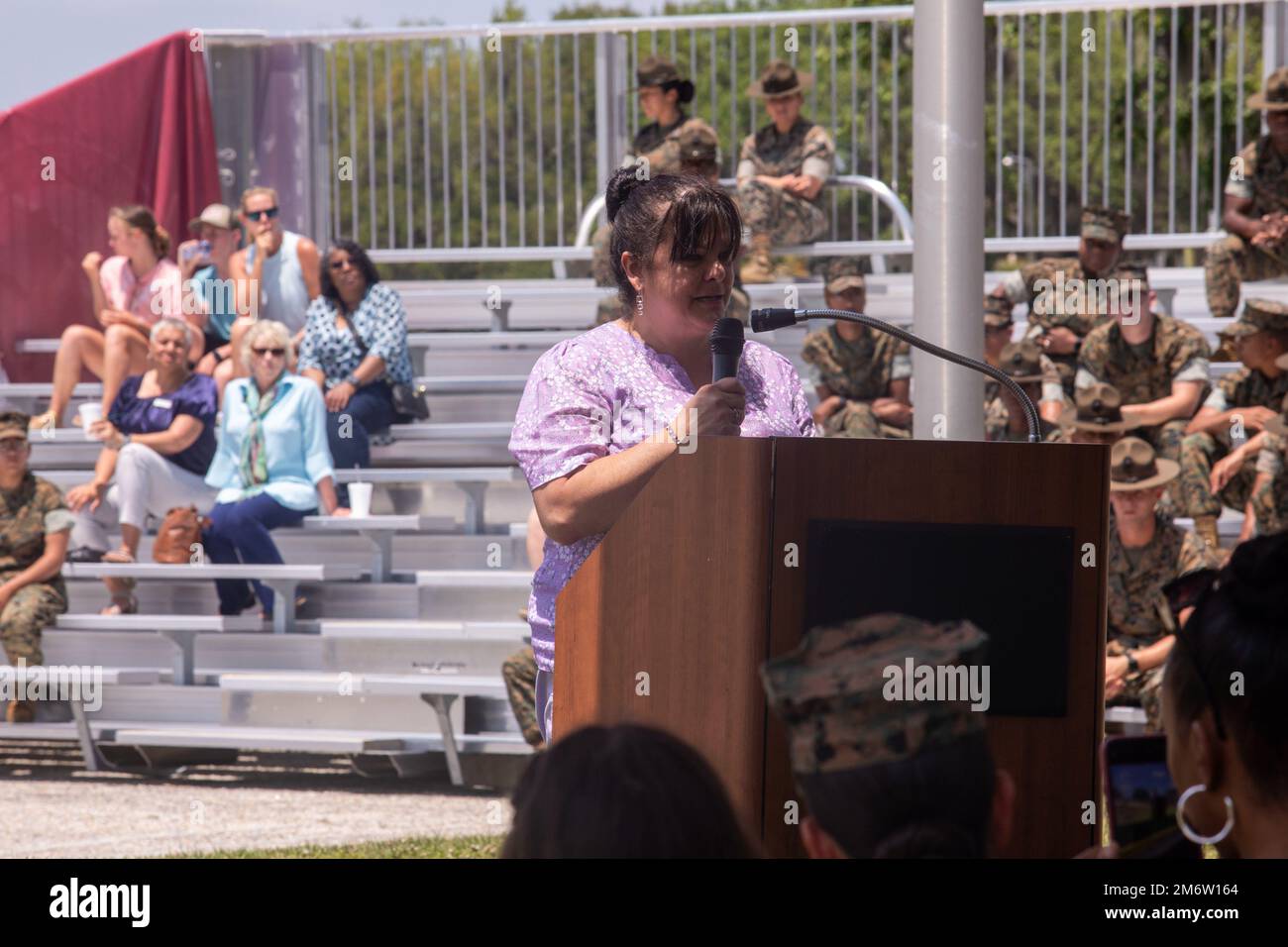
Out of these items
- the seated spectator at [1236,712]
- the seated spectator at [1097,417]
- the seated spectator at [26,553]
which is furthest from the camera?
the seated spectator at [26,553]

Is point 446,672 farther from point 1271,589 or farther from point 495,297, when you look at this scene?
point 1271,589

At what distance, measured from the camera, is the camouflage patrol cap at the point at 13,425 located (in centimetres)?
869

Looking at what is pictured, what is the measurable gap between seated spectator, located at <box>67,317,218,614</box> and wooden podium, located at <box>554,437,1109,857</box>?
22.8ft

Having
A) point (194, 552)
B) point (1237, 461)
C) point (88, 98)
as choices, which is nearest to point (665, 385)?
point (1237, 461)

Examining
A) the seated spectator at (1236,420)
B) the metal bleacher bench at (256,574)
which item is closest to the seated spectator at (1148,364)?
the seated spectator at (1236,420)

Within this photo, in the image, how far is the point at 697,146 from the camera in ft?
29.8

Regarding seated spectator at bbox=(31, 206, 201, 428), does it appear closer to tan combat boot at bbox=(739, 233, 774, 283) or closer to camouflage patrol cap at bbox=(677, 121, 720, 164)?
camouflage patrol cap at bbox=(677, 121, 720, 164)

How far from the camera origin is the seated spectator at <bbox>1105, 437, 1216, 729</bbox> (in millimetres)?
6605

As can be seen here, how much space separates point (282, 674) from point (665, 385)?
553 cm

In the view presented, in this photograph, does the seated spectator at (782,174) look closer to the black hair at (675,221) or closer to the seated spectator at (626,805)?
the black hair at (675,221)

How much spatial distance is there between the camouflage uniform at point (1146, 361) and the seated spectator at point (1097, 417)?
351 mm

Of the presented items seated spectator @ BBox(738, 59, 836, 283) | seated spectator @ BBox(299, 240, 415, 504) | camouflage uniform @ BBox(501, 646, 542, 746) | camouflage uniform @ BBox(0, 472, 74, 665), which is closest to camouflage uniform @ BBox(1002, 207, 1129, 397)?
seated spectator @ BBox(738, 59, 836, 283)

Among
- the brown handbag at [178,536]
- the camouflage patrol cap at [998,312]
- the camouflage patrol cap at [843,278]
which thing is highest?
the camouflage patrol cap at [843,278]

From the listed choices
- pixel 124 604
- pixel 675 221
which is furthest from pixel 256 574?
pixel 675 221
